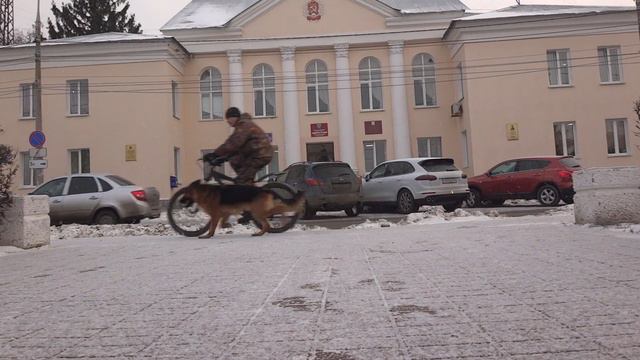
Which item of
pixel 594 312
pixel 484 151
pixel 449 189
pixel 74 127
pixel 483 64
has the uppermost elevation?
pixel 483 64

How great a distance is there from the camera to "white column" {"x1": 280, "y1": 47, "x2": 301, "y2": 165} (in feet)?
83.8

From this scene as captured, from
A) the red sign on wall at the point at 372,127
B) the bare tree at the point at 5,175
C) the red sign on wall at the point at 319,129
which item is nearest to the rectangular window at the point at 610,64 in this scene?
the red sign on wall at the point at 372,127

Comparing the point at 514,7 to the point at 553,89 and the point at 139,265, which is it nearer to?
the point at 553,89

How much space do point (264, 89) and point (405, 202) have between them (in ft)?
43.2

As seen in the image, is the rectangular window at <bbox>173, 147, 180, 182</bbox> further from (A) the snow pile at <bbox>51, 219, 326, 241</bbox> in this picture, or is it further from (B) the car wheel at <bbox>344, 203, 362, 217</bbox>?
(A) the snow pile at <bbox>51, 219, 326, 241</bbox>

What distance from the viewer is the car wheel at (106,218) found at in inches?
Answer: 525

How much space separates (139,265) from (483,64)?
20684 millimetres

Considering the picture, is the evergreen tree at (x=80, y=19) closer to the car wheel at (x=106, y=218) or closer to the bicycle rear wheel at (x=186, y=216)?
the car wheel at (x=106, y=218)

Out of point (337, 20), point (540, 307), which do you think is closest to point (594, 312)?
point (540, 307)

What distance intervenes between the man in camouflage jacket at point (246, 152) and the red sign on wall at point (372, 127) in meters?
17.9

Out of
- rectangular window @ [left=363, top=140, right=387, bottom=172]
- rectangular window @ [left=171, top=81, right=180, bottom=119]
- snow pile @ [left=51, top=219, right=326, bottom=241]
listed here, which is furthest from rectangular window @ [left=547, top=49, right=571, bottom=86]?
snow pile @ [left=51, top=219, right=326, bottom=241]

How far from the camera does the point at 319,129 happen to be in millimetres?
25812

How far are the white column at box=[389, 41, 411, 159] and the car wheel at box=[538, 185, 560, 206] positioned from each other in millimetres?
9622

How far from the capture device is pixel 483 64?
23062 millimetres
